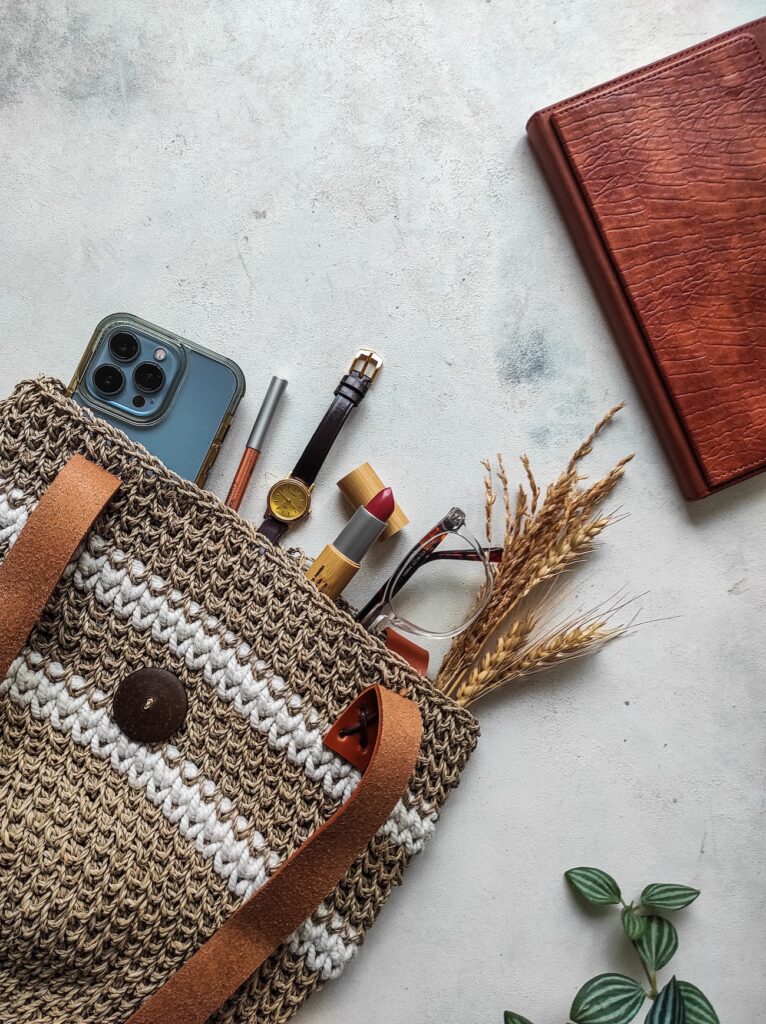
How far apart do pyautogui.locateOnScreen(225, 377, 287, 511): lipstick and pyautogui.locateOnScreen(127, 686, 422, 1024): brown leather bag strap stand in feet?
1.04

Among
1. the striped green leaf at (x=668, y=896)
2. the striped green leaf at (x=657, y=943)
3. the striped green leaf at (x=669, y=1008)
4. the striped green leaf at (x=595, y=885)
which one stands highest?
the striped green leaf at (x=668, y=896)

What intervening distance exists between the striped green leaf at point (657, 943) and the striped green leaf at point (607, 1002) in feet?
0.13

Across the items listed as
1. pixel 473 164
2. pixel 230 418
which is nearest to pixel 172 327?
pixel 230 418

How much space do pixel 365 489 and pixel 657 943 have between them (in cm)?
67

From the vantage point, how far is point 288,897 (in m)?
0.76

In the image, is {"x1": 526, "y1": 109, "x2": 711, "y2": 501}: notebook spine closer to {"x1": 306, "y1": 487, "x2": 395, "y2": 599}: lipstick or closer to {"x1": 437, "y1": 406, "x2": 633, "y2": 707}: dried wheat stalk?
{"x1": 437, "y1": 406, "x2": 633, "y2": 707}: dried wheat stalk

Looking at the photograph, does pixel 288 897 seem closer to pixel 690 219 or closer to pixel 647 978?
pixel 647 978

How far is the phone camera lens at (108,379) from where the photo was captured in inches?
35.6

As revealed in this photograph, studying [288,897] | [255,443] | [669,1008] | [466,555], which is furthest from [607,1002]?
[255,443]

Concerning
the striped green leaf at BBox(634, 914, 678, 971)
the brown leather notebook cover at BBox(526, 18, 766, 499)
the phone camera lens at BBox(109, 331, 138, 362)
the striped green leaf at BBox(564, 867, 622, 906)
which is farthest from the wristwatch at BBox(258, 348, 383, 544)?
the striped green leaf at BBox(634, 914, 678, 971)

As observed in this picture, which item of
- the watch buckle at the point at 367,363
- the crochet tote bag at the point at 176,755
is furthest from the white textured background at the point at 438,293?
the crochet tote bag at the point at 176,755

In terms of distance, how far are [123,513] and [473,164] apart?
623 mm

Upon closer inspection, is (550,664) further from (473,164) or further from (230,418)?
(473,164)

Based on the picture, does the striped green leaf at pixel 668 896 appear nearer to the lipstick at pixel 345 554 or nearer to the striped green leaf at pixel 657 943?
the striped green leaf at pixel 657 943
